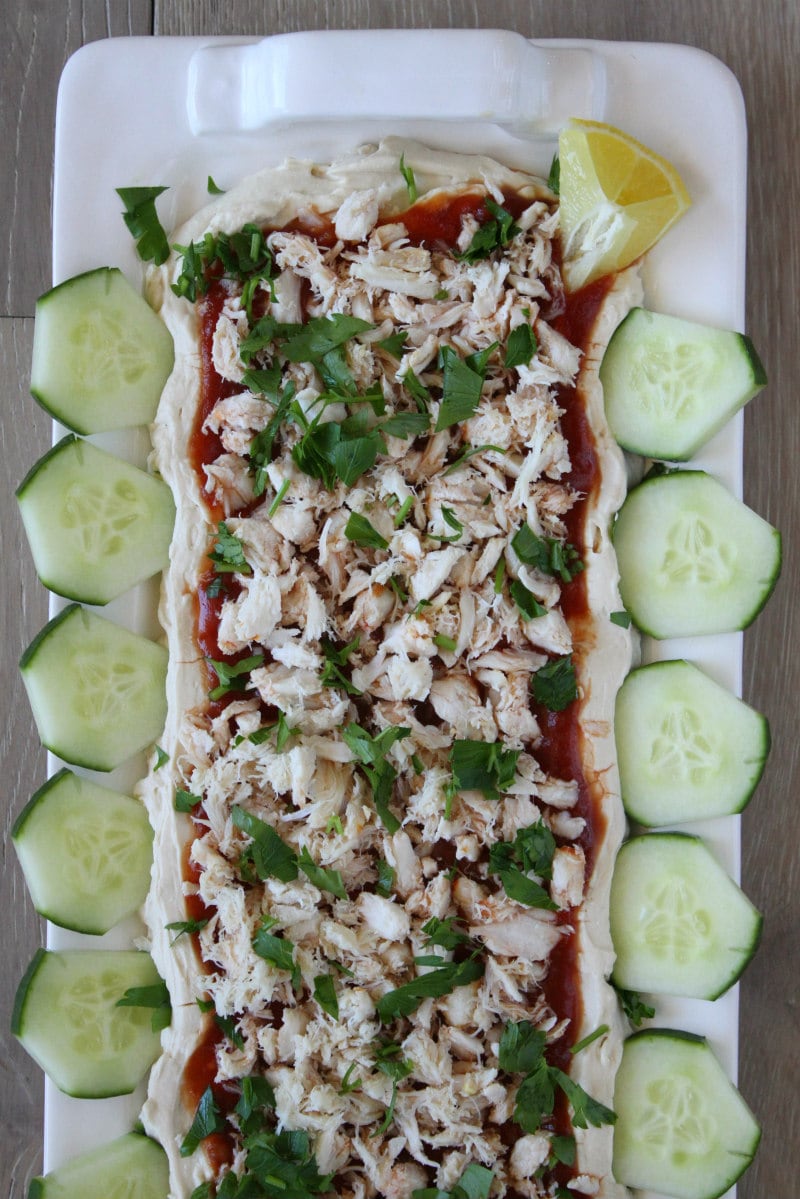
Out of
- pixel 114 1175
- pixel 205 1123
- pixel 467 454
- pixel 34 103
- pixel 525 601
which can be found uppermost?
pixel 34 103

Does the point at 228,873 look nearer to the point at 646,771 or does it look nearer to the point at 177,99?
the point at 646,771

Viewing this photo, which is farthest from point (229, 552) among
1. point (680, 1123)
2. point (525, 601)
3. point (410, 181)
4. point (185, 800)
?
point (680, 1123)

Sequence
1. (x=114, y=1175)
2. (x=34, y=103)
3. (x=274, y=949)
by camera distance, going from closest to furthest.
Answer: (x=274, y=949) → (x=114, y=1175) → (x=34, y=103)

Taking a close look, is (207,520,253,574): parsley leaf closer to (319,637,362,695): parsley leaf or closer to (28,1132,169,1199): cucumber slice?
(319,637,362,695): parsley leaf

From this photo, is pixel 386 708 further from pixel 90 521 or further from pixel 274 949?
pixel 90 521

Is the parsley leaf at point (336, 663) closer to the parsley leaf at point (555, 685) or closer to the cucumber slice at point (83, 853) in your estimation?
the parsley leaf at point (555, 685)

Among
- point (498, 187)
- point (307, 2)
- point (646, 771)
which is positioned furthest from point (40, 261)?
point (646, 771)

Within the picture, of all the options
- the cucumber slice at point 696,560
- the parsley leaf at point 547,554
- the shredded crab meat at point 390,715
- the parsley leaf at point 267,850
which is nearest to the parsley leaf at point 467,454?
the shredded crab meat at point 390,715

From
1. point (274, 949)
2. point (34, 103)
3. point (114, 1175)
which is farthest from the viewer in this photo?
point (34, 103)
